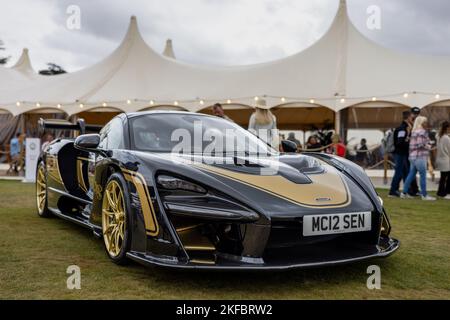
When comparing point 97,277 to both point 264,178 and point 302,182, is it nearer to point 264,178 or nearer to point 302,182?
point 264,178

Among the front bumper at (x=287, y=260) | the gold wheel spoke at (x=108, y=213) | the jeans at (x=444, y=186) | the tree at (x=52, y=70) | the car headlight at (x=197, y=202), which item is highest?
the tree at (x=52, y=70)

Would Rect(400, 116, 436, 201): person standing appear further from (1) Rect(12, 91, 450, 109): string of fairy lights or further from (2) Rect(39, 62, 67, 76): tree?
(2) Rect(39, 62, 67, 76): tree

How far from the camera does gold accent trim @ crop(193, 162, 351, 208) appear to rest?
3020 mm

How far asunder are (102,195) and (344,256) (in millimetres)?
1995

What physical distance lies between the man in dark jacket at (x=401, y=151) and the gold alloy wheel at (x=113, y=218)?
6631 mm

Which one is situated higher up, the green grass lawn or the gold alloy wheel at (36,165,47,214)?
the gold alloy wheel at (36,165,47,214)

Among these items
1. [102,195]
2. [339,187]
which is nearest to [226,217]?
[339,187]

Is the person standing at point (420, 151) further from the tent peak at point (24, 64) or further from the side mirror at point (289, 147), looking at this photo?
the tent peak at point (24, 64)

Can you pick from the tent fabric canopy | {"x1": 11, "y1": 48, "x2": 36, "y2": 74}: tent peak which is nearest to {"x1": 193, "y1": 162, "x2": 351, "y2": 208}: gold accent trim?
the tent fabric canopy

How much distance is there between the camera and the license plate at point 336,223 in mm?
2895

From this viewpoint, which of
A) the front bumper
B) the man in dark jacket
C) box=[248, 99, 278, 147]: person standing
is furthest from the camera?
the man in dark jacket

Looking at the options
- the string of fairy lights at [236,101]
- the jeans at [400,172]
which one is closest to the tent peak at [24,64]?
the string of fairy lights at [236,101]

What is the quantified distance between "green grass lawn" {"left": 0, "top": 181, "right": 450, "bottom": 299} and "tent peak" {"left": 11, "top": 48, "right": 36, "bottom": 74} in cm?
2320

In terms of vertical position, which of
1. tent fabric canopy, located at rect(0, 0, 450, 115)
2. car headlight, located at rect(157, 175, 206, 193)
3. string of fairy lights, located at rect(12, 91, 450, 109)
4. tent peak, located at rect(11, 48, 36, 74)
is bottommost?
car headlight, located at rect(157, 175, 206, 193)
